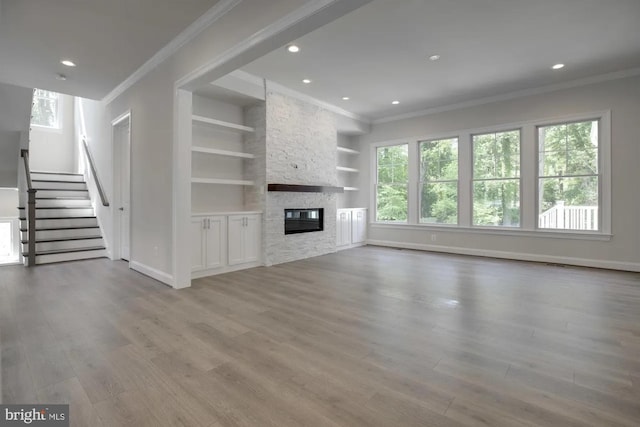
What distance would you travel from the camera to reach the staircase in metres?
5.33

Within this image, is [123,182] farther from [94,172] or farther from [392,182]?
[392,182]

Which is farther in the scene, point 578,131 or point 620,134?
point 578,131

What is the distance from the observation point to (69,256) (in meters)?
5.41

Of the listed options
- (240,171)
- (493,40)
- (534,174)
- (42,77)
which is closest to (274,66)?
(240,171)

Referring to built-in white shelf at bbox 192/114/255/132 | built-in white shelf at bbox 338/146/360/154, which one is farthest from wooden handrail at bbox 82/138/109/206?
built-in white shelf at bbox 338/146/360/154

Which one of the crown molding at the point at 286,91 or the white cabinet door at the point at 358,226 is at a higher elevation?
the crown molding at the point at 286,91

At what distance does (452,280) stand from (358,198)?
4077 mm

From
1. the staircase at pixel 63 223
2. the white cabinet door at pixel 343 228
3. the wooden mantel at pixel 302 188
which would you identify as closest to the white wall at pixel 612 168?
the white cabinet door at pixel 343 228

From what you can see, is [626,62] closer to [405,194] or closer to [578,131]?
[578,131]

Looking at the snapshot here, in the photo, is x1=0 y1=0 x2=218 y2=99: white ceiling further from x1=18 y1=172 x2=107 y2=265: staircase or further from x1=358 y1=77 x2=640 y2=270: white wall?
x1=358 y1=77 x2=640 y2=270: white wall

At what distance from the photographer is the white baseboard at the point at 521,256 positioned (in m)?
4.88

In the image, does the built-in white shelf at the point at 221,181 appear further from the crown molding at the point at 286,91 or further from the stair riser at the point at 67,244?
the stair riser at the point at 67,244

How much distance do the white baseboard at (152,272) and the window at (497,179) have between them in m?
5.74

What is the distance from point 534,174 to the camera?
558 centimetres
